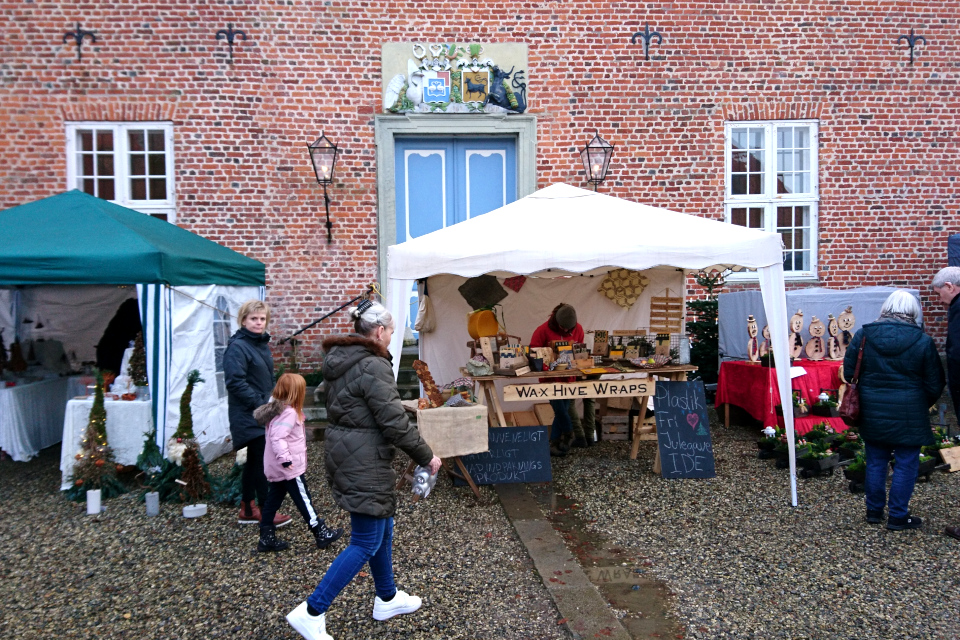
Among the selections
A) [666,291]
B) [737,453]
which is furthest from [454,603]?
[666,291]

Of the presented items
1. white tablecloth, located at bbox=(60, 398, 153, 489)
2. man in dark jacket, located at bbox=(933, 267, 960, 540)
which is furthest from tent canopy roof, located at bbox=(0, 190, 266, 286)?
man in dark jacket, located at bbox=(933, 267, 960, 540)

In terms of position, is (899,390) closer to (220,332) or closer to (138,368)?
(220,332)

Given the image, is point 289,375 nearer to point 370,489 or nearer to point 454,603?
point 370,489

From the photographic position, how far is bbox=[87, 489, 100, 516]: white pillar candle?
5.21 m

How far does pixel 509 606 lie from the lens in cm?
357

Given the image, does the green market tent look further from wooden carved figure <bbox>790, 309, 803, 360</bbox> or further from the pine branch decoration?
wooden carved figure <bbox>790, 309, 803, 360</bbox>

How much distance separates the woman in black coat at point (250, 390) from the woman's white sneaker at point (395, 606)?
158 centimetres

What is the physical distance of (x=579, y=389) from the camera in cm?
561

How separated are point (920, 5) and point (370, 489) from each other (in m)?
10.6

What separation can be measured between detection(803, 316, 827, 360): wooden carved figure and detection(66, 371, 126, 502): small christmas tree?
6.73 meters

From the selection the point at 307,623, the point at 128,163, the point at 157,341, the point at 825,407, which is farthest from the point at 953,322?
the point at 128,163

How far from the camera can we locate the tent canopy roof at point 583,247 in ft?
17.0

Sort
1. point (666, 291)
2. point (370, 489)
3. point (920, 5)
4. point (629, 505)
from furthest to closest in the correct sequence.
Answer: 1. point (920, 5)
2. point (666, 291)
3. point (629, 505)
4. point (370, 489)

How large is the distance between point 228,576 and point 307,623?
1161 mm
